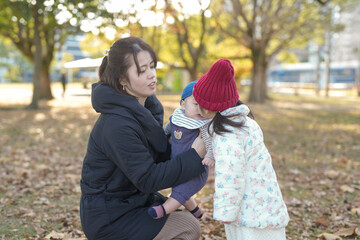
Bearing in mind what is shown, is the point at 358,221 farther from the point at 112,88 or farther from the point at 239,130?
the point at 112,88

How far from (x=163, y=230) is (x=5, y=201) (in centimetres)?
337

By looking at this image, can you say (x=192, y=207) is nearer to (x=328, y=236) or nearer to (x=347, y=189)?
(x=328, y=236)

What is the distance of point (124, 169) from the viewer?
2.40m

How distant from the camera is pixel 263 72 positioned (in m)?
29.6

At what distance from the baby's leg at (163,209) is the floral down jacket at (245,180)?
288 millimetres

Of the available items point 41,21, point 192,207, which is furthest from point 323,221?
point 41,21

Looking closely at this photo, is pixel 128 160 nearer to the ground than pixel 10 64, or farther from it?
nearer to the ground

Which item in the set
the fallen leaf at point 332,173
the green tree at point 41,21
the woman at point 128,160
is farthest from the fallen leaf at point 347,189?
the green tree at point 41,21

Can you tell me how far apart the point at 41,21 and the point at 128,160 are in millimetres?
17762

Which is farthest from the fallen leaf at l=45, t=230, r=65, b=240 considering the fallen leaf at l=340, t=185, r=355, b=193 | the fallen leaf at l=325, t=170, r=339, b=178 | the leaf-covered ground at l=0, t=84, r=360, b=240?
the fallen leaf at l=325, t=170, r=339, b=178

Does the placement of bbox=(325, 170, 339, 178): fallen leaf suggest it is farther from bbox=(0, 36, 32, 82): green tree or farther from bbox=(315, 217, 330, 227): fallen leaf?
bbox=(0, 36, 32, 82): green tree

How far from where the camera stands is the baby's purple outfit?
250 cm

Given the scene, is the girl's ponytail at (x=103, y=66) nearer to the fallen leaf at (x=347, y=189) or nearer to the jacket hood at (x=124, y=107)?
the jacket hood at (x=124, y=107)

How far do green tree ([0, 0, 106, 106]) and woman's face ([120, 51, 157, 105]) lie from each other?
12913 millimetres
